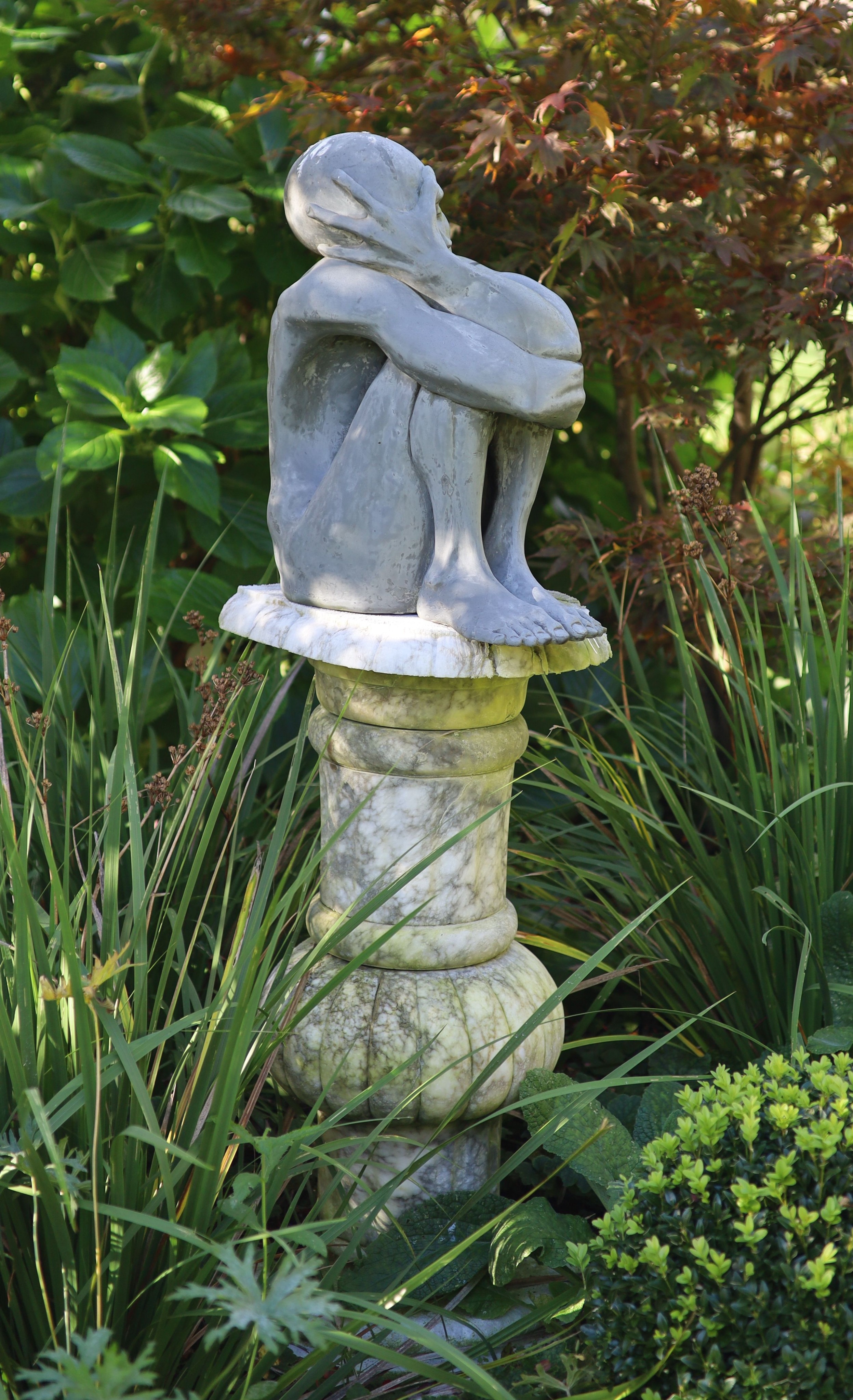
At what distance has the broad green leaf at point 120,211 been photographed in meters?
3.33

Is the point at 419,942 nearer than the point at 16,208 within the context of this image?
Yes

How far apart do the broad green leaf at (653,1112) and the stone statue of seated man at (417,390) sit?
31.2 inches

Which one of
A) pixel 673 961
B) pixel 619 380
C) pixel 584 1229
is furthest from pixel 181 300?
pixel 584 1229

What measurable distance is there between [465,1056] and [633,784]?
1.22 m

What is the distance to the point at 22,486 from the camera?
3354 millimetres

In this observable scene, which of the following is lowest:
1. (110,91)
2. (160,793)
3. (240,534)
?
(160,793)

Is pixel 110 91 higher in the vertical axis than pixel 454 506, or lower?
higher

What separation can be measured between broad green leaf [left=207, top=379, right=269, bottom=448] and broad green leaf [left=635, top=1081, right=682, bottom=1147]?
214 cm

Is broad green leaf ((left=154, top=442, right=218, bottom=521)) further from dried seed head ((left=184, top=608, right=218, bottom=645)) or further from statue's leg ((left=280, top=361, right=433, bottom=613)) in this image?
statue's leg ((left=280, top=361, right=433, bottom=613))

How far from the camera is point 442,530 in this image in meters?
1.95

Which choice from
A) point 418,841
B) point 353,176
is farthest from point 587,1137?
point 353,176

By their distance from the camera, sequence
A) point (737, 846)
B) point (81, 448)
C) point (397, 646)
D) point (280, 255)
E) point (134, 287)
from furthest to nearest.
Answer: point (134, 287)
point (280, 255)
point (81, 448)
point (737, 846)
point (397, 646)

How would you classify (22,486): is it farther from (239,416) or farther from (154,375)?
(239,416)

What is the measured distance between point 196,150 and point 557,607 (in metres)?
2.15
